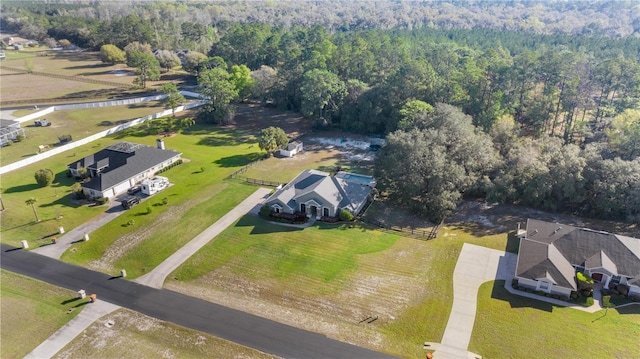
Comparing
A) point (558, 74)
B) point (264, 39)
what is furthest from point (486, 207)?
point (264, 39)

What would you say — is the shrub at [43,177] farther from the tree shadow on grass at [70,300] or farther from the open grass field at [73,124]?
the tree shadow on grass at [70,300]

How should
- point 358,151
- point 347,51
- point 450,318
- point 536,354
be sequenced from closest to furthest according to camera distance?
point 536,354
point 450,318
point 358,151
point 347,51

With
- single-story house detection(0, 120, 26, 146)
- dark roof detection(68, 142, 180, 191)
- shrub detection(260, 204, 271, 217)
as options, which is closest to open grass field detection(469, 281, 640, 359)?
shrub detection(260, 204, 271, 217)

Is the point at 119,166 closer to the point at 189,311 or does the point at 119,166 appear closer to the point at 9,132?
the point at 189,311

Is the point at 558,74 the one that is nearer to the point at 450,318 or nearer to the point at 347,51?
the point at 347,51

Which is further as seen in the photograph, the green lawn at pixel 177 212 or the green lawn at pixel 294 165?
the green lawn at pixel 294 165

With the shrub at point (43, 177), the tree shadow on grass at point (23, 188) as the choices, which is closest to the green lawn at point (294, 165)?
the shrub at point (43, 177)

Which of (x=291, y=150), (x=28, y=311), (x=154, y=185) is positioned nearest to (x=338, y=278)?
(x=28, y=311)
